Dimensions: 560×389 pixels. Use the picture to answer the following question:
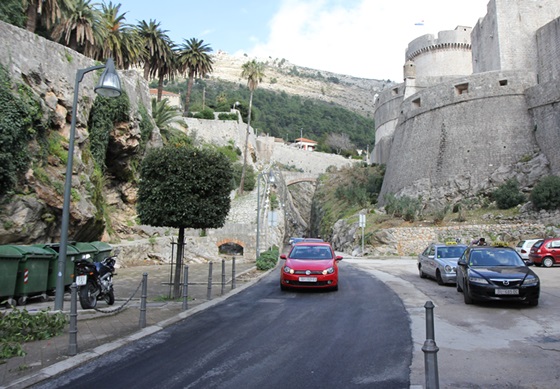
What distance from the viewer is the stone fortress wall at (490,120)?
109 feet

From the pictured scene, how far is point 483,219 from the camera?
3034cm

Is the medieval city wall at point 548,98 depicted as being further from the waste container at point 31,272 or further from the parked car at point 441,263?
the waste container at point 31,272

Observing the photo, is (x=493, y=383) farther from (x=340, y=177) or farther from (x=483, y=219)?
(x=340, y=177)

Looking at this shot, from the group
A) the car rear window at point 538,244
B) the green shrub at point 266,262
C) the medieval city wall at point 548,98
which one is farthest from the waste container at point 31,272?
the medieval city wall at point 548,98

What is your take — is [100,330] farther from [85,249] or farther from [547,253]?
[547,253]

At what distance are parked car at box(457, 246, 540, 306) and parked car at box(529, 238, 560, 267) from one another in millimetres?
11822

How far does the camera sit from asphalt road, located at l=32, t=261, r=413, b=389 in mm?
4879

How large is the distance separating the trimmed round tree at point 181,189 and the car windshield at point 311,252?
3293 mm

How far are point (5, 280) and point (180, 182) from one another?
14.5 feet

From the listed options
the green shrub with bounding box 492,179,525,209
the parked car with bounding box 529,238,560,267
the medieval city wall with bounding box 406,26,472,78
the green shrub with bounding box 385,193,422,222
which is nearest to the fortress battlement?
the medieval city wall with bounding box 406,26,472,78

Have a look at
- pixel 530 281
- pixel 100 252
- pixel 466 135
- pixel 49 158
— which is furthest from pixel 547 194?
pixel 49 158

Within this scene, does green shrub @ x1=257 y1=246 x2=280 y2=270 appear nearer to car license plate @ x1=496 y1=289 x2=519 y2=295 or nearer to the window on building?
car license plate @ x1=496 y1=289 x2=519 y2=295

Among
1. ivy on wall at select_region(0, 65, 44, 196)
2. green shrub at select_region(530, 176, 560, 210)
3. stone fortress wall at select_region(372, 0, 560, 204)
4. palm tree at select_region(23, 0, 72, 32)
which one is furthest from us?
stone fortress wall at select_region(372, 0, 560, 204)

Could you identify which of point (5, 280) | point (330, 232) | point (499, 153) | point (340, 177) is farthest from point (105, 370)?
point (340, 177)
